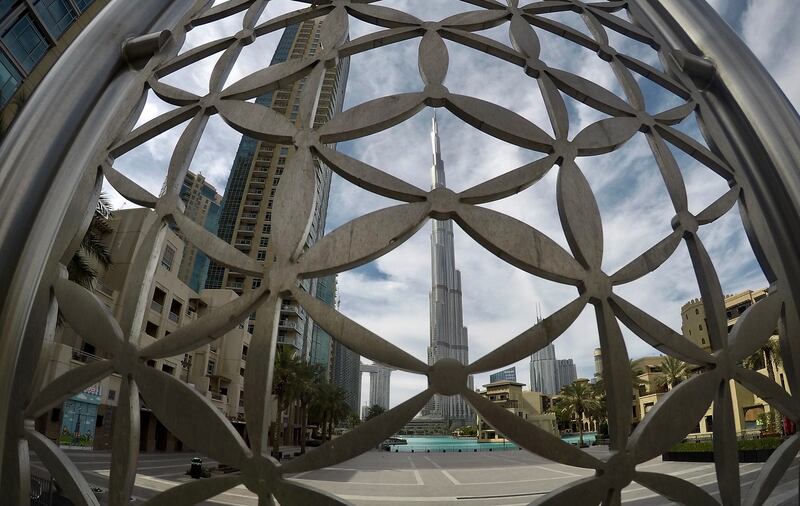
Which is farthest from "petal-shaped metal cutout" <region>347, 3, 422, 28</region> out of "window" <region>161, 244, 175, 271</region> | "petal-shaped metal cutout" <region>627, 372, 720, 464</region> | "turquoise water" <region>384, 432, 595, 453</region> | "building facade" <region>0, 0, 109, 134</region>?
"turquoise water" <region>384, 432, 595, 453</region>

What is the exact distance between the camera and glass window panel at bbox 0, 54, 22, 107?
53.4 ft

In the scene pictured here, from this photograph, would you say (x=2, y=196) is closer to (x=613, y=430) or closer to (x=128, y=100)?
(x=128, y=100)

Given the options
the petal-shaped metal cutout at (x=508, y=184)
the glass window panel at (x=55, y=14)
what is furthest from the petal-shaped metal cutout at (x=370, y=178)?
the glass window panel at (x=55, y=14)

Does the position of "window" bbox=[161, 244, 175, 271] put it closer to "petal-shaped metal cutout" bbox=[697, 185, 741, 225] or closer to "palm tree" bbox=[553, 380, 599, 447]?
"petal-shaped metal cutout" bbox=[697, 185, 741, 225]

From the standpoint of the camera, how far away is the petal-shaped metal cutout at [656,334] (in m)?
3.90

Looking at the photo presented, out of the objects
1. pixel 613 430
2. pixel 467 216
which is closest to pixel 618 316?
pixel 613 430

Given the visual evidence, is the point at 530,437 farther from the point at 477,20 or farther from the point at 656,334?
the point at 477,20

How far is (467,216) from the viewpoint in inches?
159

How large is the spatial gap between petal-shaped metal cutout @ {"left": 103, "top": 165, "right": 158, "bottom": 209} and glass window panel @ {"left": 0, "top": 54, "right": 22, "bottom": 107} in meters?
16.3

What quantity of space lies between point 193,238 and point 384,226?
1.75 meters

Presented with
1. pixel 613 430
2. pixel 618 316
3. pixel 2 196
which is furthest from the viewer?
pixel 2 196

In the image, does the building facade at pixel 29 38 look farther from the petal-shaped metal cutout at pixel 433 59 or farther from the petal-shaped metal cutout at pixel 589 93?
the petal-shaped metal cutout at pixel 589 93

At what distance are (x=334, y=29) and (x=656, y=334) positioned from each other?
516 centimetres

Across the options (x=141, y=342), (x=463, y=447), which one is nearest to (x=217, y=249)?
(x=141, y=342)
